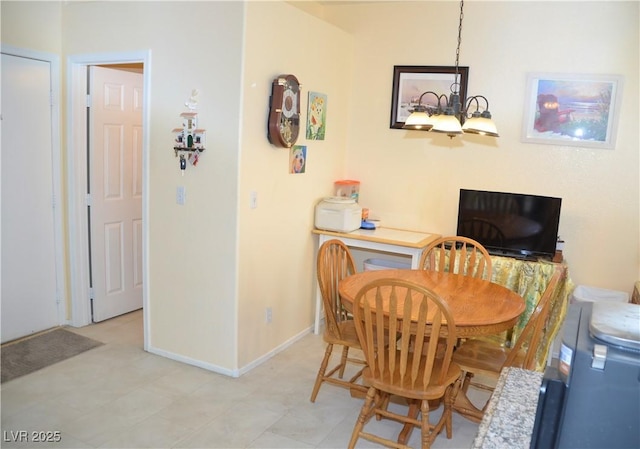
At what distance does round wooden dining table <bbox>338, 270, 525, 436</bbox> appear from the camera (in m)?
2.48

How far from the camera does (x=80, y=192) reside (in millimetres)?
4059

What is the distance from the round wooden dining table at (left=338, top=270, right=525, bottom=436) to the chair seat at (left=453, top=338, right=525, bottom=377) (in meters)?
0.26

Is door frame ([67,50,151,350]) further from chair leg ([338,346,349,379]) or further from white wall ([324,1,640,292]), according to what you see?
white wall ([324,1,640,292])

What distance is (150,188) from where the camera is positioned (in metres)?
3.59

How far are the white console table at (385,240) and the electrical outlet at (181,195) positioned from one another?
109 centimetres

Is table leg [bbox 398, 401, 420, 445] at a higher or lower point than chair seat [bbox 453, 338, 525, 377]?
lower

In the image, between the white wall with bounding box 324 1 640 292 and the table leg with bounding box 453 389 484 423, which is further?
the white wall with bounding box 324 1 640 292

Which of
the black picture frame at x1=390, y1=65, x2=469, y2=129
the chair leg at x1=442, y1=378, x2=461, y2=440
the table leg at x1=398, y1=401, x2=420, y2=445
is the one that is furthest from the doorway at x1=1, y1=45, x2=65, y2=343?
the chair leg at x1=442, y1=378, x2=461, y2=440

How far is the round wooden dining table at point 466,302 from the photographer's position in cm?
248

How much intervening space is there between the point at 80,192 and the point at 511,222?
3192mm

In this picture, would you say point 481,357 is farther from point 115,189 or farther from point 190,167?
point 115,189

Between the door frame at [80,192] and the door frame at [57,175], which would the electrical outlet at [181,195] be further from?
the door frame at [57,175]

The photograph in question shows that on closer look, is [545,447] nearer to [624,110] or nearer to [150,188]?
[150,188]

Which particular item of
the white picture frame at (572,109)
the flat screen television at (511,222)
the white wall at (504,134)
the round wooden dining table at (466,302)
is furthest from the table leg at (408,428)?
the white picture frame at (572,109)
